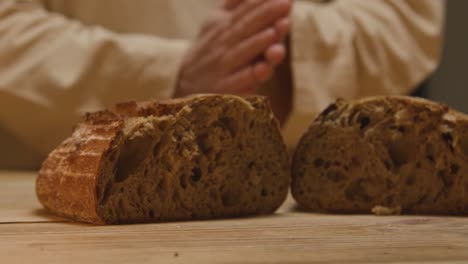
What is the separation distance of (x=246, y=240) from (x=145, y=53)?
154 cm

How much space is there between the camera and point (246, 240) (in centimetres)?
104

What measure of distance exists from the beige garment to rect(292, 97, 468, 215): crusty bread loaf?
100 centimetres

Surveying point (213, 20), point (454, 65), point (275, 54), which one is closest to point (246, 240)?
point (275, 54)

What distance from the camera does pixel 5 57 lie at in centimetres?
250

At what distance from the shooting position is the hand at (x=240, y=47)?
7.48ft

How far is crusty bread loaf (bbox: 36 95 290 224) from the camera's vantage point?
1.24 meters

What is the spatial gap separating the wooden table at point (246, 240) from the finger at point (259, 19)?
105 centimetres

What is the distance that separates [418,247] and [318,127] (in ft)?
1.68

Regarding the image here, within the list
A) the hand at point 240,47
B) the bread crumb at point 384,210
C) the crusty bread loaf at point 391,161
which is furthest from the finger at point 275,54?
the bread crumb at point 384,210

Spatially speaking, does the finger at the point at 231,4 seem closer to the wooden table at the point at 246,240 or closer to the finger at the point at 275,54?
the finger at the point at 275,54

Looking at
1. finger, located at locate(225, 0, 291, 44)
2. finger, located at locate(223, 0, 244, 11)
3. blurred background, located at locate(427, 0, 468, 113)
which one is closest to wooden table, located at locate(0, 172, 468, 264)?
finger, located at locate(225, 0, 291, 44)

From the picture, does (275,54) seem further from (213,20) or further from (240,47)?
(213,20)

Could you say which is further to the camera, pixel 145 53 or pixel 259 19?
pixel 145 53

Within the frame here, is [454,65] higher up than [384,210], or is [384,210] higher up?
[384,210]
